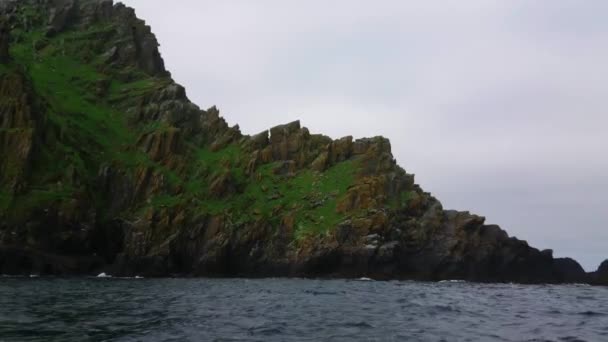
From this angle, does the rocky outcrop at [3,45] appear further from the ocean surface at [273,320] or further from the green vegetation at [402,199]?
the ocean surface at [273,320]

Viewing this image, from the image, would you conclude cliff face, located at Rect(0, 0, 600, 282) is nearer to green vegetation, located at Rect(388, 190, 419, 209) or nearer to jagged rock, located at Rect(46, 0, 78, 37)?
green vegetation, located at Rect(388, 190, 419, 209)

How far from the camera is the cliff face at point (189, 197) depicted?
10681 cm

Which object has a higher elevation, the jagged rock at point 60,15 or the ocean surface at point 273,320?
the jagged rock at point 60,15

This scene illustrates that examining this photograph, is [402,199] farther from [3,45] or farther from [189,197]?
[3,45]

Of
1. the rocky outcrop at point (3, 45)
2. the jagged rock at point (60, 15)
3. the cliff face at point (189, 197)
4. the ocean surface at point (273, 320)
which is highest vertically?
the jagged rock at point (60, 15)

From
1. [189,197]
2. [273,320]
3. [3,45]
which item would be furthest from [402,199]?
[273,320]

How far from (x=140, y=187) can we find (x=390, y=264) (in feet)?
187

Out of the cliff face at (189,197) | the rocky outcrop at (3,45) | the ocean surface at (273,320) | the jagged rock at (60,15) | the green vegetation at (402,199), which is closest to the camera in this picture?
the ocean surface at (273,320)

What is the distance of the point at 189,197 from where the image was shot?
127 m

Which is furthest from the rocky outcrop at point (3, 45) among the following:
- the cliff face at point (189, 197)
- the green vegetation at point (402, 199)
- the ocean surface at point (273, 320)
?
the ocean surface at point (273, 320)

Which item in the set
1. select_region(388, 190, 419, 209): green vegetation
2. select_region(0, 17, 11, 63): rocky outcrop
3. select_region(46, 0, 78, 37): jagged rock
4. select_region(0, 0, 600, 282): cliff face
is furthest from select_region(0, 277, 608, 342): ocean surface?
select_region(46, 0, 78, 37): jagged rock

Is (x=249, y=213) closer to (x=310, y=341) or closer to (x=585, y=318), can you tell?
(x=585, y=318)

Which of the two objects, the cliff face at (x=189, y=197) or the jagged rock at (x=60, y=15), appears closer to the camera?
the cliff face at (x=189, y=197)

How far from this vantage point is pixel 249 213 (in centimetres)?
12950
